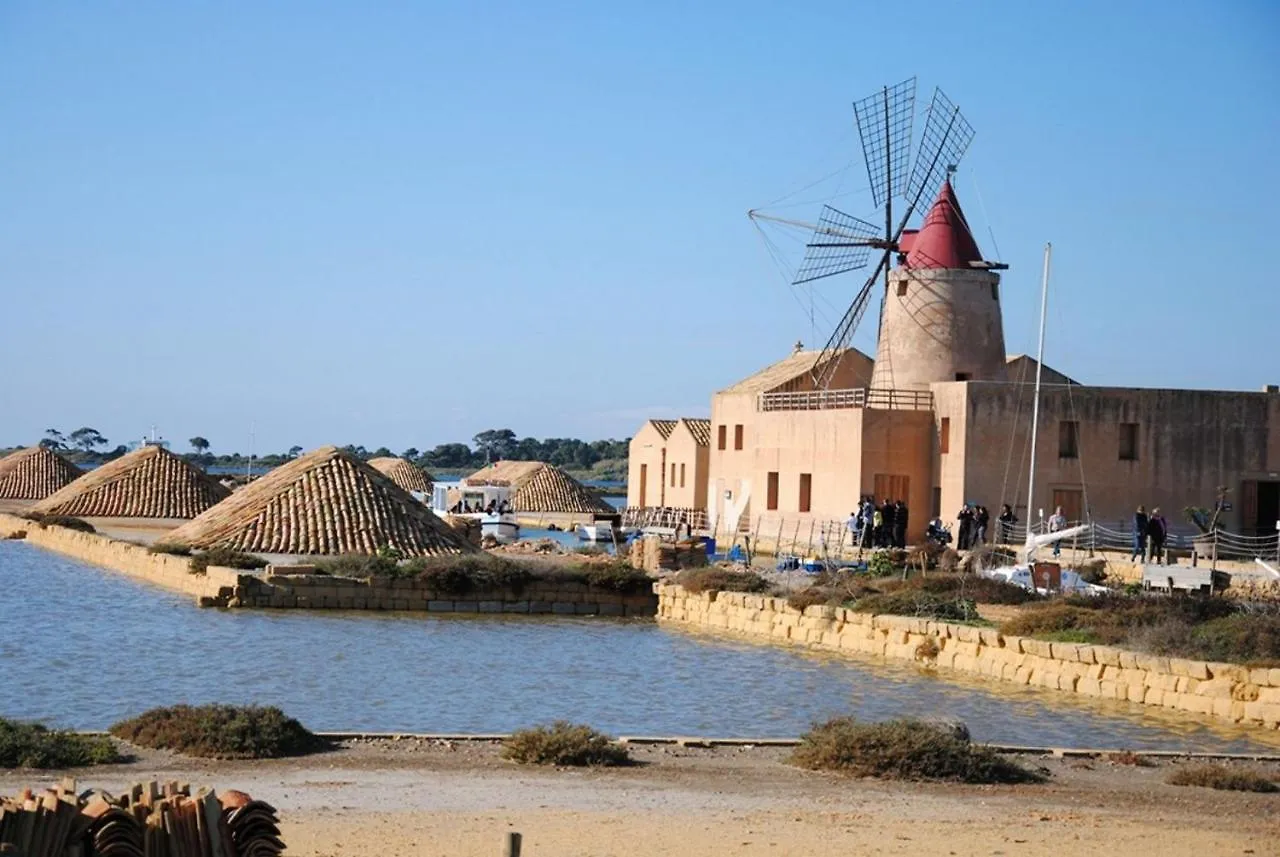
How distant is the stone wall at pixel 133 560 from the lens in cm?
1964

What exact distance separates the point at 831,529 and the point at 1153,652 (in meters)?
13.5

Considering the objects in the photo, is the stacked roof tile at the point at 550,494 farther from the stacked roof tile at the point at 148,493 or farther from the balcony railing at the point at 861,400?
the balcony railing at the point at 861,400

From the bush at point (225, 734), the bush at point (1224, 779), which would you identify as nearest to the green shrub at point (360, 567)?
the bush at point (225, 734)

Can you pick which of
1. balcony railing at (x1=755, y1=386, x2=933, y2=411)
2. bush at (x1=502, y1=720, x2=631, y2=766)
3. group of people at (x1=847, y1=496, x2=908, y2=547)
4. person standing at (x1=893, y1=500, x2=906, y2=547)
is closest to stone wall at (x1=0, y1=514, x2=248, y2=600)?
group of people at (x1=847, y1=496, x2=908, y2=547)

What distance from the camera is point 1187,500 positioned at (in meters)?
25.9

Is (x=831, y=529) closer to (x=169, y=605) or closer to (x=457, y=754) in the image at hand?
(x=169, y=605)

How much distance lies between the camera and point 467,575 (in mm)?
19812

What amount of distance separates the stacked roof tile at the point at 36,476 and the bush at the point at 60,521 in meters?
9.77

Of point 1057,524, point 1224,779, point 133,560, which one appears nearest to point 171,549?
point 133,560

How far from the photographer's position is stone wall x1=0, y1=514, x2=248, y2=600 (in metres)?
19.6

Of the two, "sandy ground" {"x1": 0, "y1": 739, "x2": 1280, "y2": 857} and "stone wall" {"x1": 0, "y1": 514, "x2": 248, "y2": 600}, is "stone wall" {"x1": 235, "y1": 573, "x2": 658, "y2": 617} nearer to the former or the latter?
"stone wall" {"x1": 0, "y1": 514, "x2": 248, "y2": 600}

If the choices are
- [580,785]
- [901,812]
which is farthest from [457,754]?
[901,812]

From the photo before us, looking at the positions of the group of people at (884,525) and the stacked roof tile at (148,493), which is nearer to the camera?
the group of people at (884,525)

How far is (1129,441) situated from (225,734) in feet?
63.9
